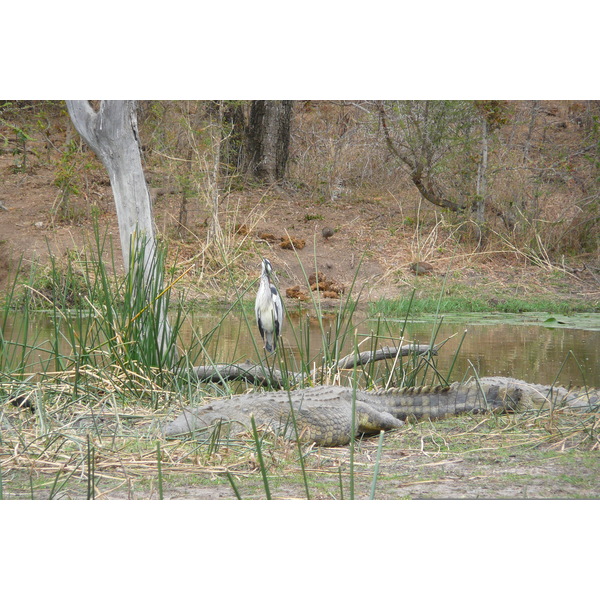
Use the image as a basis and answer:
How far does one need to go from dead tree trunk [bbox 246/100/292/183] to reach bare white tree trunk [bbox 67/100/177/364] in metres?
2.32

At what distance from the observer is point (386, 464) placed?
2.06 metres

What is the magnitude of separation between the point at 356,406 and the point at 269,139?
3.63m

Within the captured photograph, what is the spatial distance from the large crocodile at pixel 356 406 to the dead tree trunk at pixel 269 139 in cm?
317

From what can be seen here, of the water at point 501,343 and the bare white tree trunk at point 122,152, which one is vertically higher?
the bare white tree trunk at point 122,152

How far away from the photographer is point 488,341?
15.3 feet

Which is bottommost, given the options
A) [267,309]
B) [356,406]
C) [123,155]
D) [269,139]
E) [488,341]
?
[488,341]

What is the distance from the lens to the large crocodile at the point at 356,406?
2396 millimetres

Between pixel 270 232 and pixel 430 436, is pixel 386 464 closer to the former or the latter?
pixel 430 436

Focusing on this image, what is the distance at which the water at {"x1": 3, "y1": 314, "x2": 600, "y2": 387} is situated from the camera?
3.85m

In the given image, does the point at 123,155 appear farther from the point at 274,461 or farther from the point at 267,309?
the point at 274,461

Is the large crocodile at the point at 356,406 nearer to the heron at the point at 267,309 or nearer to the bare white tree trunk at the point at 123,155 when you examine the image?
the heron at the point at 267,309

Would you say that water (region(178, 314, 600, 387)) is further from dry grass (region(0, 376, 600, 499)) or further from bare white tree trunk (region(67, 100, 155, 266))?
dry grass (region(0, 376, 600, 499))

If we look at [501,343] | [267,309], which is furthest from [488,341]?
[267,309]

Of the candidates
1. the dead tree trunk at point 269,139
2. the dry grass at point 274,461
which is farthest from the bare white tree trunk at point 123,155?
the dead tree trunk at point 269,139
